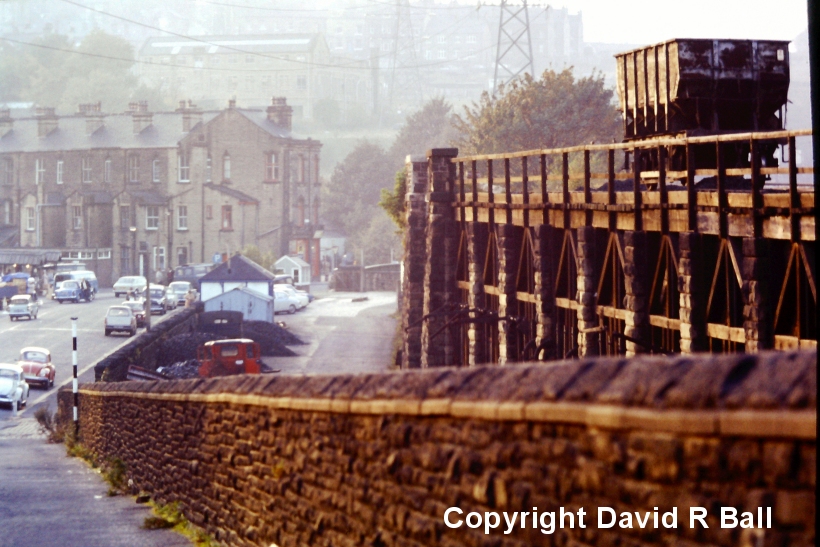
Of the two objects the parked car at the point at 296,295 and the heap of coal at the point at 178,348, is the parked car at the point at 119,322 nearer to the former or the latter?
the heap of coal at the point at 178,348

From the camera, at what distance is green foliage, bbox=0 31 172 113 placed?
137000 millimetres

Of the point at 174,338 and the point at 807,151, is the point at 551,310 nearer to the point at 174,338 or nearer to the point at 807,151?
the point at 174,338

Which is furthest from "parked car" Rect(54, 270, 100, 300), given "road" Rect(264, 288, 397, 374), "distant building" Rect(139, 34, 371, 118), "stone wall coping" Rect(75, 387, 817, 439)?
"distant building" Rect(139, 34, 371, 118)

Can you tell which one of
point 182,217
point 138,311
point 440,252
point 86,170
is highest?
point 86,170

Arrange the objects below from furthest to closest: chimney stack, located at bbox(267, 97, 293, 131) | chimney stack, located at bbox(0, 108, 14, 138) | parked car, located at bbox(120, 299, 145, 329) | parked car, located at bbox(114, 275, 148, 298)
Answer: chimney stack, located at bbox(0, 108, 14, 138), chimney stack, located at bbox(267, 97, 293, 131), parked car, located at bbox(114, 275, 148, 298), parked car, located at bbox(120, 299, 145, 329)

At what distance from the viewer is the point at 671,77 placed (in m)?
22.0

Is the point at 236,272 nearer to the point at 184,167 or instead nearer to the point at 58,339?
the point at 58,339

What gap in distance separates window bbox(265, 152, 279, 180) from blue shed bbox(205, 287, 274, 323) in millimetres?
29753

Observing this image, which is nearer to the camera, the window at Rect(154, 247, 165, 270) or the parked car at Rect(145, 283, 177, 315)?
the parked car at Rect(145, 283, 177, 315)

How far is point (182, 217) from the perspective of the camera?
85.9 meters

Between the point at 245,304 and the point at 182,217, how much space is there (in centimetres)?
2983

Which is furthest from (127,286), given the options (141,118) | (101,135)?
(101,135)

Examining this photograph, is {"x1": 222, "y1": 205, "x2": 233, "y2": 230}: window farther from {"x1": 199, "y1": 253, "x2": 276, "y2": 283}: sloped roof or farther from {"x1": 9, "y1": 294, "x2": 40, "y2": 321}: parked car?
{"x1": 199, "y1": 253, "x2": 276, "y2": 283}: sloped roof

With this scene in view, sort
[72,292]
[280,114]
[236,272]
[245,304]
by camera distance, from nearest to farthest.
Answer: [245,304] → [236,272] → [72,292] → [280,114]
